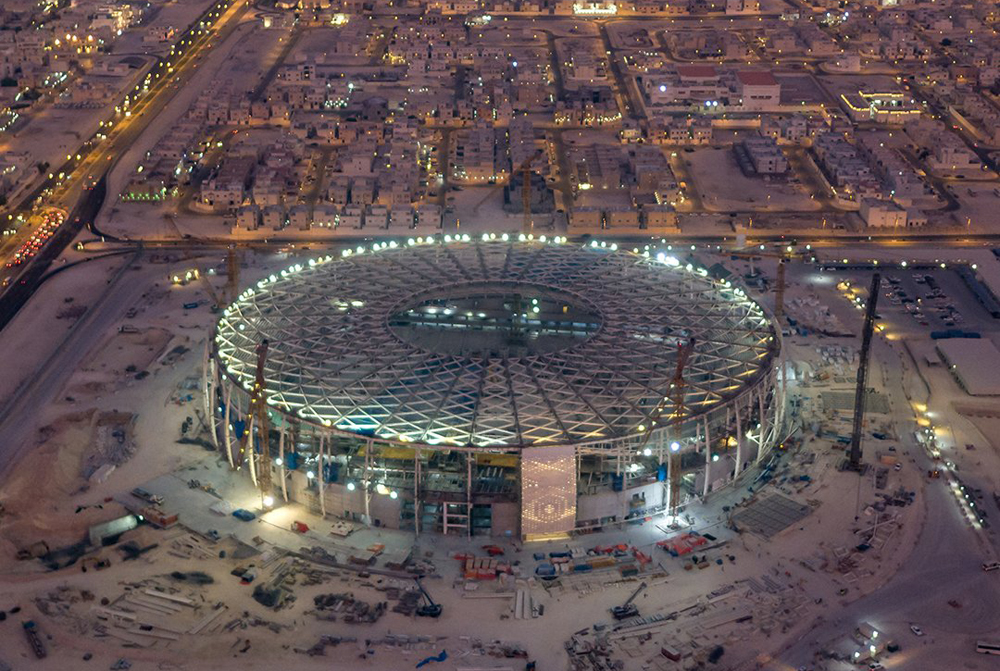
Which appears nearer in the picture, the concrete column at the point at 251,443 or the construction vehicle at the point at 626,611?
the construction vehicle at the point at 626,611

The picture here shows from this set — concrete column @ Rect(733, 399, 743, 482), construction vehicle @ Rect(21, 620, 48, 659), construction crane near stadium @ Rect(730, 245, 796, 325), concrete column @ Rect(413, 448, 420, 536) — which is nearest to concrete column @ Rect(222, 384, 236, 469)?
concrete column @ Rect(413, 448, 420, 536)

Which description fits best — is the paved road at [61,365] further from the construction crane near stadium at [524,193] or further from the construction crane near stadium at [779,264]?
the construction crane near stadium at [779,264]

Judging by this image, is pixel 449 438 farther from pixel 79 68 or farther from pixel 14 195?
pixel 79 68

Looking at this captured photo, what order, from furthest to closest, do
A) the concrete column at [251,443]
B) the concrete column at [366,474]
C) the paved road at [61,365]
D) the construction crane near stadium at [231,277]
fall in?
1. the construction crane near stadium at [231,277]
2. the paved road at [61,365]
3. the concrete column at [251,443]
4. the concrete column at [366,474]

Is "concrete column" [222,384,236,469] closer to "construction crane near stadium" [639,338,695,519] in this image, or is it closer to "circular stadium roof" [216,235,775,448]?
"circular stadium roof" [216,235,775,448]

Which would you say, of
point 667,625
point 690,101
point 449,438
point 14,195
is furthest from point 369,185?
point 667,625

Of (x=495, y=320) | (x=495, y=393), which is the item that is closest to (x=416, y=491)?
(x=495, y=393)

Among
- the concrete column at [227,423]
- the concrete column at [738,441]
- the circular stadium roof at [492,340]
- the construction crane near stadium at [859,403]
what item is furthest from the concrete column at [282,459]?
the construction crane near stadium at [859,403]
